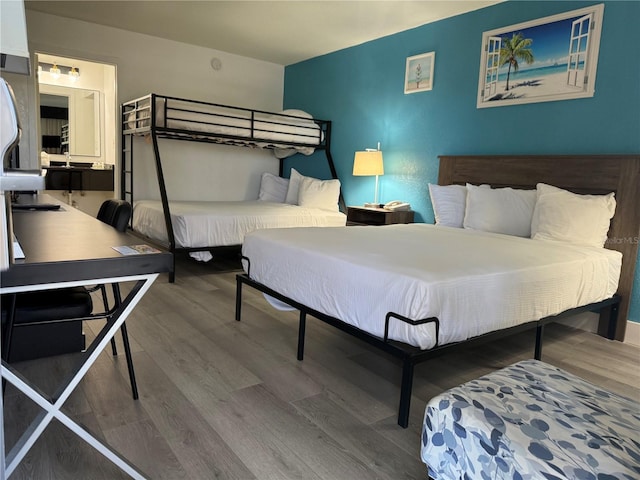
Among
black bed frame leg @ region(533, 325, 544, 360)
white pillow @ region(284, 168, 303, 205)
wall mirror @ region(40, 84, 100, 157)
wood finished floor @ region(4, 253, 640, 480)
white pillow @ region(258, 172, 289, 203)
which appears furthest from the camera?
wall mirror @ region(40, 84, 100, 157)

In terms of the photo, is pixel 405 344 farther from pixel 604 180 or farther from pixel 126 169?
pixel 126 169

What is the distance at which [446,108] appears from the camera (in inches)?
158

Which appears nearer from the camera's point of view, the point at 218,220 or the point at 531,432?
the point at 531,432

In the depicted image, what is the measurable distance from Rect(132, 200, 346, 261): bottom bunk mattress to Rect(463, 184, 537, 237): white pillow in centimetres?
168

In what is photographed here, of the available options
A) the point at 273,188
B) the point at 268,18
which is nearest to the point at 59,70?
the point at 273,188

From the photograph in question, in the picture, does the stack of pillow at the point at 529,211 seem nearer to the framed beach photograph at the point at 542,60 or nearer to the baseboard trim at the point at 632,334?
the baseboard trim at the point at 632,334

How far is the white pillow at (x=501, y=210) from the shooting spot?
316 centimetres

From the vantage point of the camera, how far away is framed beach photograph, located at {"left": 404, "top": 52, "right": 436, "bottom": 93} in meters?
4.14

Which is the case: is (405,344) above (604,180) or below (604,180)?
below

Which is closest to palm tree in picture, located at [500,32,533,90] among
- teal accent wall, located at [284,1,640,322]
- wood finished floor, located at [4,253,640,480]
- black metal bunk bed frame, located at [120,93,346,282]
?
teal accent wall, located at [284,1,640,322]

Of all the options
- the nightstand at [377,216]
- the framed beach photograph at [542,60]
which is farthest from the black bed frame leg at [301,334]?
the framed beach photograph at [542,60]

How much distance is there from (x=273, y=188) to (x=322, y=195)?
3.48 feet

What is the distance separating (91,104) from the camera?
23.2 feet

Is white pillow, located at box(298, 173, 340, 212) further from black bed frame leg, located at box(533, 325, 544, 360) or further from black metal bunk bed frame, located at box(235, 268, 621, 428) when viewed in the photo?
black bed frame leg, located at box(533, 325, 544, 360)
